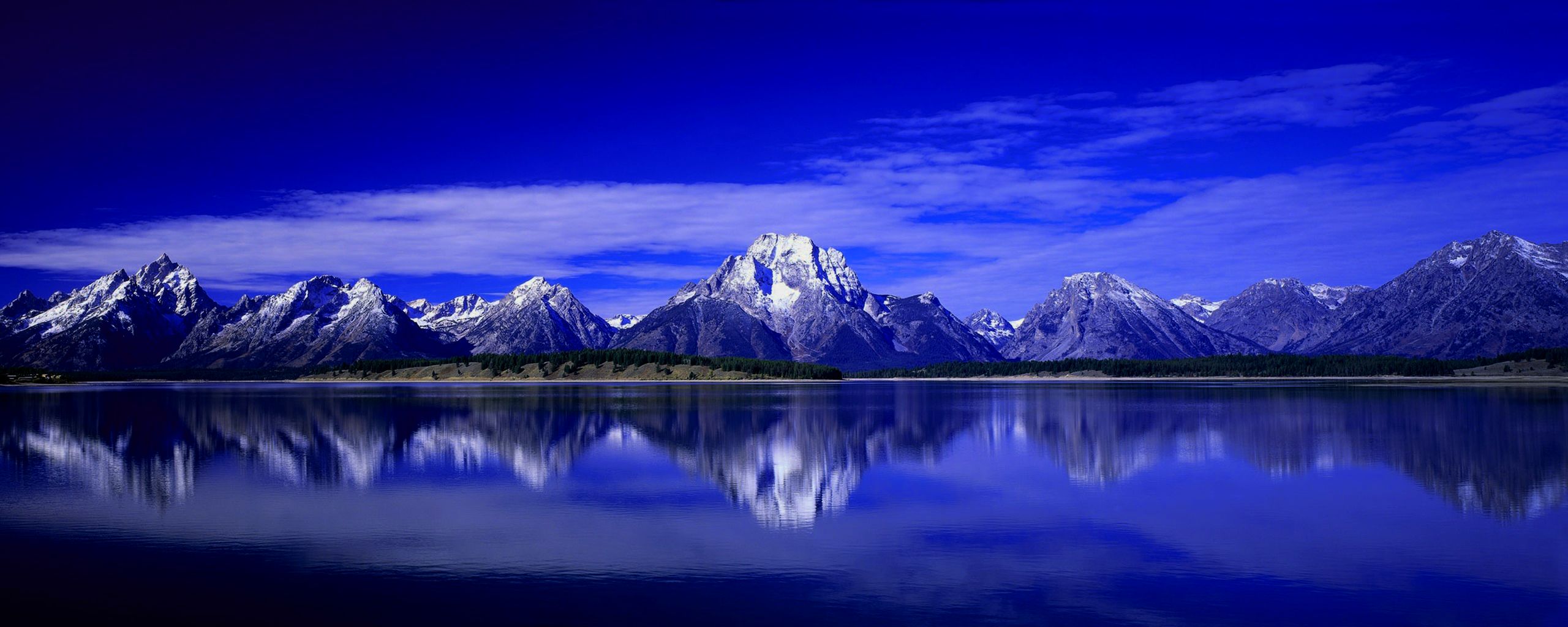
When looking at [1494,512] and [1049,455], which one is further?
[1049,455]

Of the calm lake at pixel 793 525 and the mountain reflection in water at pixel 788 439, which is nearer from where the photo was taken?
the calm lake at pixel 793 525

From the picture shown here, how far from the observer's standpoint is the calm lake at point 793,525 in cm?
2202

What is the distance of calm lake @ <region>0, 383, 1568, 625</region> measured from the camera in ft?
72.2

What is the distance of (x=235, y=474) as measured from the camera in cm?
4472

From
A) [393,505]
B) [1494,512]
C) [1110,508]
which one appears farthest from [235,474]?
[1494,512]

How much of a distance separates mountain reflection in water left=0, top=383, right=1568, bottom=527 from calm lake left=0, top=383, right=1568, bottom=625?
44 cm

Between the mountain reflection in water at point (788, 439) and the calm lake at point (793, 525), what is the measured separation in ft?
1.46

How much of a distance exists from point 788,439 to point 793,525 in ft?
104

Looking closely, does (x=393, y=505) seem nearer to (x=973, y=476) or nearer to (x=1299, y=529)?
(x=973, y=476)

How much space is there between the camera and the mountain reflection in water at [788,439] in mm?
42969

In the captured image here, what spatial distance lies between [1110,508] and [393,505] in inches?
1034

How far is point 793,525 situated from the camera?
32.0 meters

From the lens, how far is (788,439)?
6350 centimetres

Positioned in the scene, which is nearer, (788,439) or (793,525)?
(793,525)
